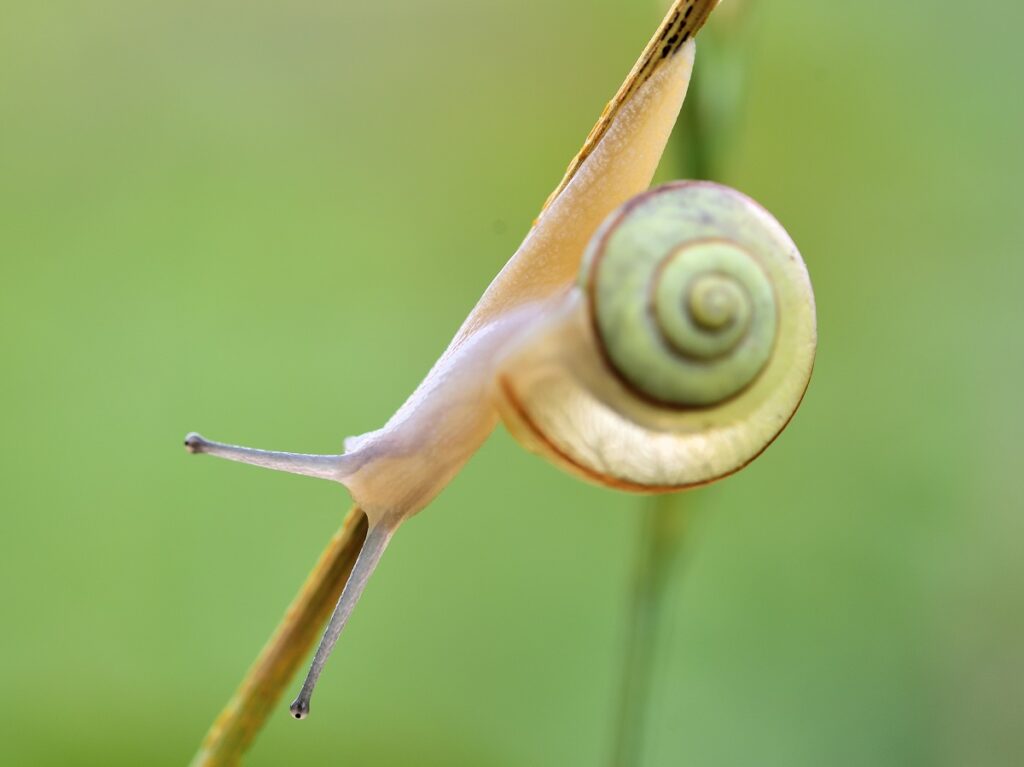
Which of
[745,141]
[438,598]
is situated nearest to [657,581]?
[438,598]

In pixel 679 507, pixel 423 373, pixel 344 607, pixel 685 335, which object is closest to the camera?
pixel 685 335

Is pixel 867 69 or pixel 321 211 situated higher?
pixel 867 69

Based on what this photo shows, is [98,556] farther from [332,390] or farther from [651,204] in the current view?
[651,204]

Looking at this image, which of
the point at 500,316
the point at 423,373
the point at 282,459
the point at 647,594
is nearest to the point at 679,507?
the point at 647,594

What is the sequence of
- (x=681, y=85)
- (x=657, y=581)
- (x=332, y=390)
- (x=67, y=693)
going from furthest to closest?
(x=332, y=390) < (x=67, y=693) < (x=657, y=581) < (x=681, y=85)

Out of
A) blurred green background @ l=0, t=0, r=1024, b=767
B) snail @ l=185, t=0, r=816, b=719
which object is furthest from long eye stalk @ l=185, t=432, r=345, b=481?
blurred green background @ l=0, t=0, r=1024, b=767

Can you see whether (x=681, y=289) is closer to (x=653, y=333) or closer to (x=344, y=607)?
(x=653, y=333)
